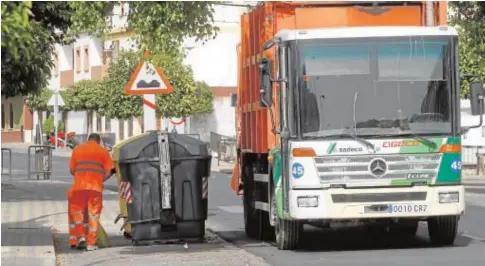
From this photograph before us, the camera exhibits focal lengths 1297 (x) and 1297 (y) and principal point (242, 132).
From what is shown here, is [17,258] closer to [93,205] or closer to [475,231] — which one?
[93,205]

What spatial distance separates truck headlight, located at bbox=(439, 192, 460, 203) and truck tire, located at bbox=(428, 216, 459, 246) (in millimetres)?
655

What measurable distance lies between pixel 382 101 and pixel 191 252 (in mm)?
3206

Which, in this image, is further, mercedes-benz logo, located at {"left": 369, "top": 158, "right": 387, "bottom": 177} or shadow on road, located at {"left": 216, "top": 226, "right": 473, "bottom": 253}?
shadow on road, located at {"left": 216, "top": 226, "right": 473, "bottom": 253}

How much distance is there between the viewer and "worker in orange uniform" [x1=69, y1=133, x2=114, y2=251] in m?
17.4

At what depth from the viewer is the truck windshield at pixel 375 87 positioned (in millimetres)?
15883

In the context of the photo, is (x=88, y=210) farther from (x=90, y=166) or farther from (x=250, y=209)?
(x=250, y=209)

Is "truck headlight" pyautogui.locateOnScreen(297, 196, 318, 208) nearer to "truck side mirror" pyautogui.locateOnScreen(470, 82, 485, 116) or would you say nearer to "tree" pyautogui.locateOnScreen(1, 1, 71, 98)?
"truck side mirror" pyautogui.locateOnScreen(470, 82, 485, 116)

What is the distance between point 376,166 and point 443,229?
1.60m

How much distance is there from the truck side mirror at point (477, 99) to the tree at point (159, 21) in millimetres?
3345

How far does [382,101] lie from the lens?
15922mm

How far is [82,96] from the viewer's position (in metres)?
69.1

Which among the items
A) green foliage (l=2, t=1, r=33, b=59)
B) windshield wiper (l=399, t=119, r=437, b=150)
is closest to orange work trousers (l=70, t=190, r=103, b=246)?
windshield wiper (l=399, t=119, r=437, b=150)

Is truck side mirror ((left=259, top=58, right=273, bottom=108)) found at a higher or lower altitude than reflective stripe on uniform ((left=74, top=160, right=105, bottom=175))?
higher

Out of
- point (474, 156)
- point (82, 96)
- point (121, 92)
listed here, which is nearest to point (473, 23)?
point (474, 156)
